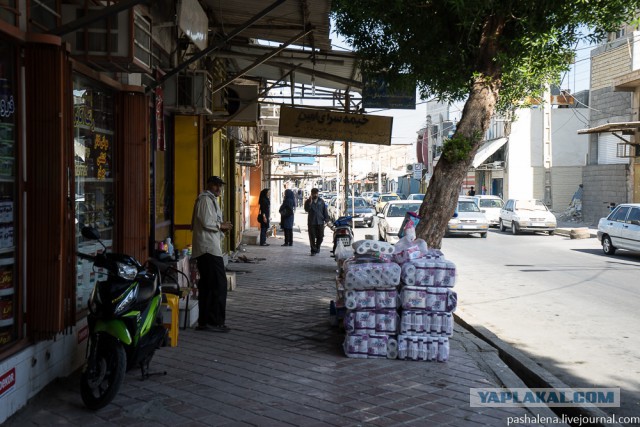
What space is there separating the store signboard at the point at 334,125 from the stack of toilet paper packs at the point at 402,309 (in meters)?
6.51

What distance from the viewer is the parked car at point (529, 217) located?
27672mm

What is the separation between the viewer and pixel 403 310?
6.72 metres

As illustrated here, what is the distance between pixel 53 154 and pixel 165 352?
2701mm

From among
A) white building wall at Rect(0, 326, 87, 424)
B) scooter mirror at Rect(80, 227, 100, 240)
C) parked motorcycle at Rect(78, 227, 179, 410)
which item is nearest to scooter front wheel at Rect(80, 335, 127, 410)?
parked motorcycle at Rect(78, 227, 179, 410)

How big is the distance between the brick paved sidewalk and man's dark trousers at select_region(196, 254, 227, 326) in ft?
0.78

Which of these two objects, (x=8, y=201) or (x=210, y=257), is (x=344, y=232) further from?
(x=8, y=201)

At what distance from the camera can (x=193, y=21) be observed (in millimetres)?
8516

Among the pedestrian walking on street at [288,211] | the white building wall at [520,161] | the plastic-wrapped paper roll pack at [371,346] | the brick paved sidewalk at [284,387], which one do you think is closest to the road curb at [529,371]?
the brick paved sidewalk at [284,387]

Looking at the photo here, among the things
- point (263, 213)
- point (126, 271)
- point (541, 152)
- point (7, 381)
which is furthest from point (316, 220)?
point (541, 152)

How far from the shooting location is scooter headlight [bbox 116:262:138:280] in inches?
208

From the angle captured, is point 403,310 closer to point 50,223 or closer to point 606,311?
point 50,223

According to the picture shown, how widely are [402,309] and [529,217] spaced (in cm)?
2249

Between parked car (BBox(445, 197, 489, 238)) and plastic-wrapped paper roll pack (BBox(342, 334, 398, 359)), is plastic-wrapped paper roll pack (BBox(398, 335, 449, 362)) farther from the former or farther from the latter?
parked car (BBox(445, 197, 489, 238))

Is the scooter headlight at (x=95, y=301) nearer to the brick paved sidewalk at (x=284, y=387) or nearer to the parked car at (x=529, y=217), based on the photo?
the brick paved sidewalk at (x=284, y=387)
